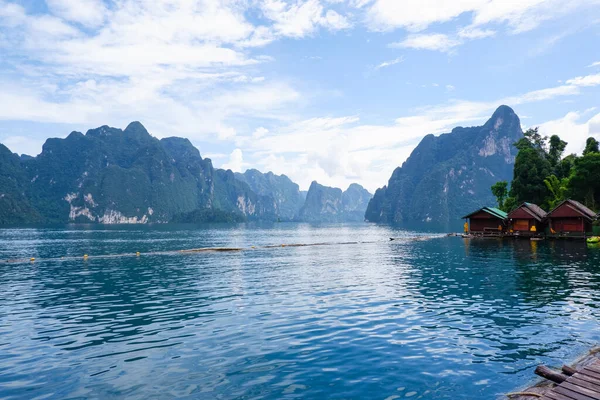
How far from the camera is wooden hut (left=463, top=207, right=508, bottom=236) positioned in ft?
252

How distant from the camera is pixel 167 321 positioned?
18594 millimetres

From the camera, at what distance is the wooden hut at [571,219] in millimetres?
60081

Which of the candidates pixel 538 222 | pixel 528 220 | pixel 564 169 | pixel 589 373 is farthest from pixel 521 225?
pixel 589 373

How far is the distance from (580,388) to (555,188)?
85965 mm

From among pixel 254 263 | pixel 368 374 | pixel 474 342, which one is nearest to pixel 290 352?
pixel 368 374

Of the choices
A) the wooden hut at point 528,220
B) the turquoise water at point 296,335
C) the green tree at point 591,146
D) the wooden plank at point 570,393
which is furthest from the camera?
the green tree at point 591,146

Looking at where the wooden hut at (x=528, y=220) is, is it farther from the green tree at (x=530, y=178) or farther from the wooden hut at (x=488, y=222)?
the green tree at (x=530, y=178)

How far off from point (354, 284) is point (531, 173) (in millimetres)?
73924

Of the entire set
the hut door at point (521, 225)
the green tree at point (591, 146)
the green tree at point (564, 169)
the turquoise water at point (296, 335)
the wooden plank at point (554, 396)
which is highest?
the green tree at point (591, 146)

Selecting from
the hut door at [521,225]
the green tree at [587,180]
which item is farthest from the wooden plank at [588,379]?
the green tree at [587,180]

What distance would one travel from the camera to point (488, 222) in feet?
262

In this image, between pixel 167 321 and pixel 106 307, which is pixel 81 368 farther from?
pixel 106 307

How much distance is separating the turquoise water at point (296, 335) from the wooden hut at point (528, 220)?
4062 centimetres

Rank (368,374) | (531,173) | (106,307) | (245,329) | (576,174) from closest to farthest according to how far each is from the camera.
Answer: (368,374), (245,329), (106,307), (576,174), (531,173)
